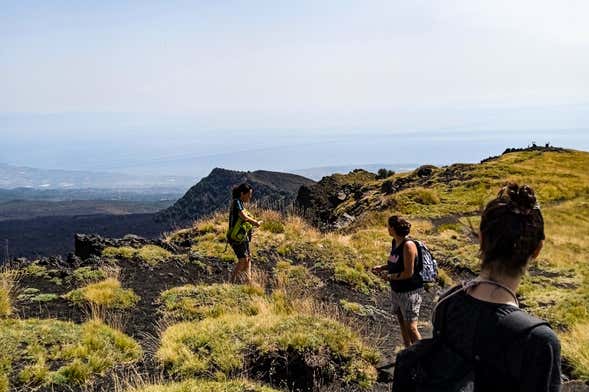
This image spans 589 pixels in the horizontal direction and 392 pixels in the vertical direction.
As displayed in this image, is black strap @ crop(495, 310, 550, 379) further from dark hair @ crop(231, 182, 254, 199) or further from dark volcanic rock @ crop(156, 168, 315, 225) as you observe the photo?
dark volcanic rock @ crop(156, 168, 315, 225)

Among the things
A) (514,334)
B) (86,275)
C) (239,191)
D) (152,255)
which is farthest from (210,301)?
(514,334)

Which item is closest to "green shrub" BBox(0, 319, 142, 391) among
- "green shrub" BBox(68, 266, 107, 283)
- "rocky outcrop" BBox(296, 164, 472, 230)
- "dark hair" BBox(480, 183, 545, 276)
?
"green shrub" BBox(68, 266, 107, 283)

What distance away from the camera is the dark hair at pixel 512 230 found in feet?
8.89

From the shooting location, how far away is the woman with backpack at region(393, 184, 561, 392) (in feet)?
8.35

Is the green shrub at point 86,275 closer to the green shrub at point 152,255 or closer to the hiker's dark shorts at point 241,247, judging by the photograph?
the green shrub at point 152,255

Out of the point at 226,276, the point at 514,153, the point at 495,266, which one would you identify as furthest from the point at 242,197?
the point at 514,153

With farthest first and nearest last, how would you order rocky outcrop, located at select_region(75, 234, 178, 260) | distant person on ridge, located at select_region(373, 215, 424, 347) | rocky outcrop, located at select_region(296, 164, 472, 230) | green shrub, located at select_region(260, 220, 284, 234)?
rocky outcrop, located at select_region(296, 164, 472, 230)
green shrub, located at select_region(260, 220, 284, 234)
rocky outcrop, located at select_region(75, 234, 178, 260)
distant person on ridge, located at select_region(373, 215, 424, 347)

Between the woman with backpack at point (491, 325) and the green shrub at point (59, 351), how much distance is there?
18.4 ft

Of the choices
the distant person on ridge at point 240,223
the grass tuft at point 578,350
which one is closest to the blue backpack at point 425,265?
the grass tuft at point 578,350

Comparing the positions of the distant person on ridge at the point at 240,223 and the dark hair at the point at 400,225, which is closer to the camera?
the dark hair at the point at 400,225

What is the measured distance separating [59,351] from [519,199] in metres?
6.92

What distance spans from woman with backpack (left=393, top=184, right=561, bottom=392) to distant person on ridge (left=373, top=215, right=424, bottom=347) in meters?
4.67

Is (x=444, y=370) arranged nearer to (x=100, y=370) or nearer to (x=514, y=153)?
(x=100, y=370)

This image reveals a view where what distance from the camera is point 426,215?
92.2ft
